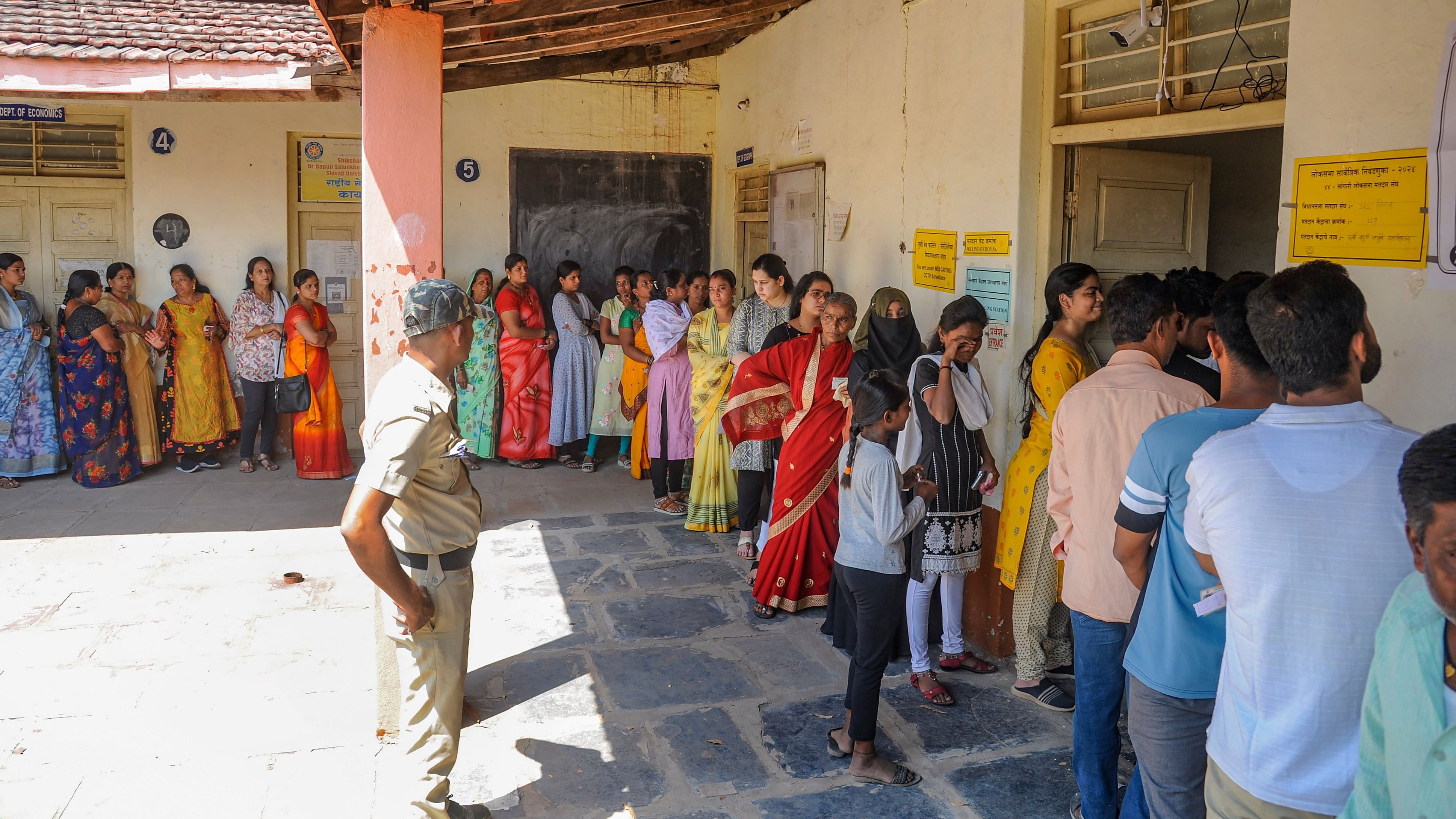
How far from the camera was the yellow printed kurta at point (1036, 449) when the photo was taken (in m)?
3.63

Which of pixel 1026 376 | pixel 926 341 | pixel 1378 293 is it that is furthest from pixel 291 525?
pixel 1378 293

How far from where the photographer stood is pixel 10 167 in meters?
7.82

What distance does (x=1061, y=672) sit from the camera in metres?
4.14

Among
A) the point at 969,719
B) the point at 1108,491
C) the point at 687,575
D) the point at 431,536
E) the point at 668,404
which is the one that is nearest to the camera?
the point at 431,536

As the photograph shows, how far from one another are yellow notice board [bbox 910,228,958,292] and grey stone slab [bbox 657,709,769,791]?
2.33 m

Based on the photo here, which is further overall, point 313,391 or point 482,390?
point 482,390

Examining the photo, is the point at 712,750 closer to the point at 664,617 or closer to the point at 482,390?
the point at 664,617

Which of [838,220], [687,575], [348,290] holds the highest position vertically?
[838,220]

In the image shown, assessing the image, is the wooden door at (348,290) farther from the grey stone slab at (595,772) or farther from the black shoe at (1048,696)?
the black shoe at (1048,696)

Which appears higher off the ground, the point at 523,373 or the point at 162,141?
the point at 162,141

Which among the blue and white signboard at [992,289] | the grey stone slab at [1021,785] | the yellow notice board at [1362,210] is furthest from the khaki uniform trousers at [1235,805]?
the blue and white signboard at [992,289]

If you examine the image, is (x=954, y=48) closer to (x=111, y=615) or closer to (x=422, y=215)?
(x=422, y=215)

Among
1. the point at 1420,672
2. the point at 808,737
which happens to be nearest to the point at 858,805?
the point at 808,737

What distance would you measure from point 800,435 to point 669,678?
49.3 inches
